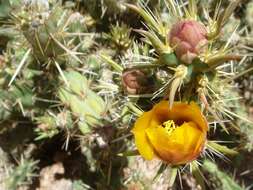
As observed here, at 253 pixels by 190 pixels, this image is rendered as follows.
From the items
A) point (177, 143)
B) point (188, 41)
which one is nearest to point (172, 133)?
point (177, 143)

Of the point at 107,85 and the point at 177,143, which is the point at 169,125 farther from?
the point at 107,85

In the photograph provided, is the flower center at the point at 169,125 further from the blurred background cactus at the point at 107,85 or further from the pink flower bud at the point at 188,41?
the pink flower bud at the point at 188,41

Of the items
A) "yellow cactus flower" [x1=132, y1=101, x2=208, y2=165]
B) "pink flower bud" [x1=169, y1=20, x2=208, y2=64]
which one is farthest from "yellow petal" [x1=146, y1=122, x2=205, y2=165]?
"pink flower bud" [x1=169, y1=20, x2=208, y2=64]

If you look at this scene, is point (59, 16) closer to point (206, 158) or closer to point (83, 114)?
point (83, 114)

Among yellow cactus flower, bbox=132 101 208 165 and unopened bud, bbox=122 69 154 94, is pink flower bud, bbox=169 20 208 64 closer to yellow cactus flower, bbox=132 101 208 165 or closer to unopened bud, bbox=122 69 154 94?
yellow cactus flower, bbox=132 101 208 165

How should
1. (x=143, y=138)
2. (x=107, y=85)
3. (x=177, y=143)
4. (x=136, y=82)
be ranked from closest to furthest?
(x=177, y=143) < (x=143, y=138) < (x=136, y=82) < (x=107, y=85)

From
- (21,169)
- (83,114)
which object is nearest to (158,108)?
(83,114)

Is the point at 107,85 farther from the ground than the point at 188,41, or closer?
closer
